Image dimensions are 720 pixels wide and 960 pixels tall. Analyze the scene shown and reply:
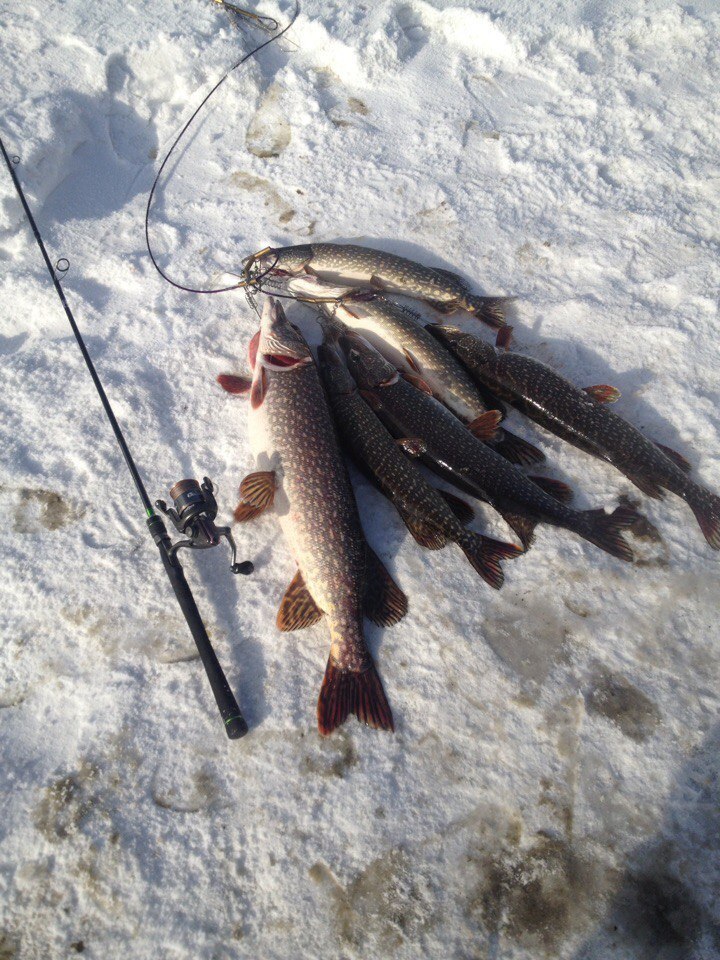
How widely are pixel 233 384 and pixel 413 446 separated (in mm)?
1383

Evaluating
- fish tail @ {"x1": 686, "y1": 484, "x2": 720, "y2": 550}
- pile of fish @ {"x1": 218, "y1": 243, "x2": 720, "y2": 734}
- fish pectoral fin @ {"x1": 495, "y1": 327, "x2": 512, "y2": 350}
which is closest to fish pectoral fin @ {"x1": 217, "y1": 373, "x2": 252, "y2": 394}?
pile of fish @ {"x1": 218, "y1": 243, "x2": 720, "y2": 734}

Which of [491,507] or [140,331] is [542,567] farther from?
[140,331]

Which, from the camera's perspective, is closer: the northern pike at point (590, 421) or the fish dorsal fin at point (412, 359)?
the northern pike at point (590, 421)

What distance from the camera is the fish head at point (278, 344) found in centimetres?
384

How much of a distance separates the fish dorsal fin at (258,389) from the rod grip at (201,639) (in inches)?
40.6

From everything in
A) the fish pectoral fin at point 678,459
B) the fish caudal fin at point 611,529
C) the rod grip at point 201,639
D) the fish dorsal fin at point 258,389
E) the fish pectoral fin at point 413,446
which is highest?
the fish pectoral fin at point 678,459

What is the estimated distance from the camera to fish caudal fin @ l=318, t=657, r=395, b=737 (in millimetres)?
2863

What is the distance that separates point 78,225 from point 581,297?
Answer: 14.3 ft

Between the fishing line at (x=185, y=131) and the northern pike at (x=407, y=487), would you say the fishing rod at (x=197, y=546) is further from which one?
the fishing line at (x=185, y=131)

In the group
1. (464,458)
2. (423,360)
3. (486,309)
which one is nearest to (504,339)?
(486,309)

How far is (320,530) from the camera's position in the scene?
3184 mm

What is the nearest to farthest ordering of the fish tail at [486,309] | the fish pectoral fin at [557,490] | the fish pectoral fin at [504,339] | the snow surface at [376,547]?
the snow surface at [376,547], the fish pectoral fin at [557,490], the fish pectoral fin at [504,339], the fish tail at [486,309]

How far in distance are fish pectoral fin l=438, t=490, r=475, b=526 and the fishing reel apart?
52.3 inches

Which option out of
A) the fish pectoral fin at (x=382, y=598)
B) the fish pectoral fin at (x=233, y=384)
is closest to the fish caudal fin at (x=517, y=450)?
the fish pectoral fin at (x=382, y=598)
